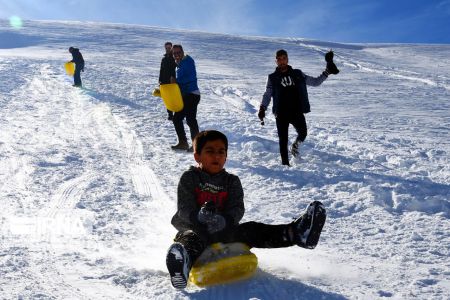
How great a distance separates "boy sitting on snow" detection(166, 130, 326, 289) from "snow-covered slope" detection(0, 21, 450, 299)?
10.1 inches

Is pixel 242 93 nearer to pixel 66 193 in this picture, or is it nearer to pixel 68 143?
pixel 68 143

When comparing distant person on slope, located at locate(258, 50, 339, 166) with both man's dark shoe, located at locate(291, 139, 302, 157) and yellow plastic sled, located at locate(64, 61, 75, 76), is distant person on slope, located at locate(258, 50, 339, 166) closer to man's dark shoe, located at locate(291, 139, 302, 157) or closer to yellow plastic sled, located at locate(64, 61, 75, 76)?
man's dark shoe, located at locate(291, 139, 302, 157)

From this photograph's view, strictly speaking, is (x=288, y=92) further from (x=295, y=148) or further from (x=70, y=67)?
(x=70, y=67)

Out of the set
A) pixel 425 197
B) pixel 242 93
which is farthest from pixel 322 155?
pixel 242 93

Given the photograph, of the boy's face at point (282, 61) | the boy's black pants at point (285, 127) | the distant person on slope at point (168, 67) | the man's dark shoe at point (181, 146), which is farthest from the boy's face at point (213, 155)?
the distant person on slope at point (168, 67)

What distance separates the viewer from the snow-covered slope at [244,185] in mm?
3309

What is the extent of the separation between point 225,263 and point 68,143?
5.90m

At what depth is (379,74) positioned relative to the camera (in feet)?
69.3

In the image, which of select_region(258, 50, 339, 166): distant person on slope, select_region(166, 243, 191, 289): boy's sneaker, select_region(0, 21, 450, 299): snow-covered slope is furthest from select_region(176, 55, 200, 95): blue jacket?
select_region(166, 243, 191, 289): boy's sneaker

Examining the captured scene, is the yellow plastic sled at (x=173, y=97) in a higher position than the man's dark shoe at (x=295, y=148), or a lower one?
higher

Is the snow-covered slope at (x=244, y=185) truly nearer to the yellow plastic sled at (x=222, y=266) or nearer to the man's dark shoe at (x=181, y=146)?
the yellow plastic sled at (x=222, y=266)

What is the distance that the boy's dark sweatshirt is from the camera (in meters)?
3.54

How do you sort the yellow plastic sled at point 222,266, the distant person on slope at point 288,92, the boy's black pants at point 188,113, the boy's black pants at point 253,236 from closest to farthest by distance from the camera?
the yellow plastic sled at point 222,266 < the boy's black pants at point 253,236 < the distant person on slope at point 288,92 < the boy's black pants at point 188,113

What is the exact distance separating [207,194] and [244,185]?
8.38 ft
